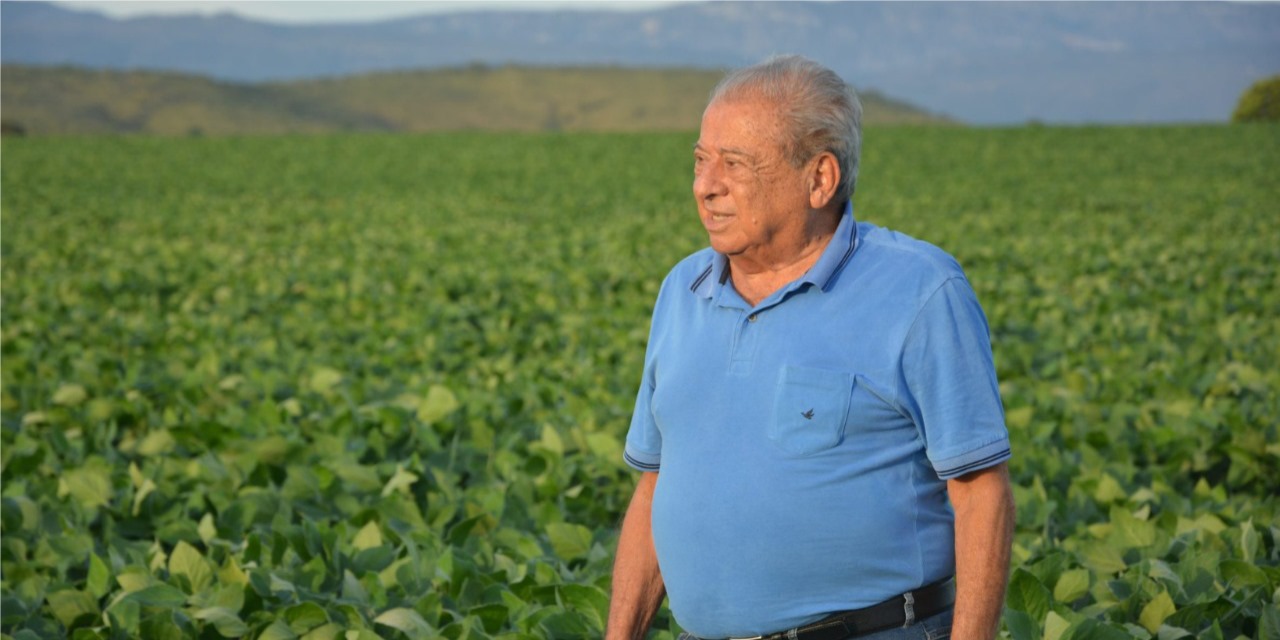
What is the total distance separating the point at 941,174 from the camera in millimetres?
28234

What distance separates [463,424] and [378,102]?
120 m

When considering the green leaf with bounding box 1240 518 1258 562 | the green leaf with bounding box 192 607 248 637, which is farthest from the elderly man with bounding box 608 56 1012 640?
the green leaf with bounding box 1240 518 1258 562

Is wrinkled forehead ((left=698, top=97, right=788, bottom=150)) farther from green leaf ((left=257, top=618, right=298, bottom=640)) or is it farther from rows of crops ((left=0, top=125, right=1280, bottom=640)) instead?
green leaf ((left=257, top=618, right=298, bottom=640))

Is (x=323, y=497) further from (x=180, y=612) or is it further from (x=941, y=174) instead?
(x=941, y=174)

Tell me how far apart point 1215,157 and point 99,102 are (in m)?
91.5

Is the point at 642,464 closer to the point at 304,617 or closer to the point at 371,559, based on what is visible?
the point at 304,617

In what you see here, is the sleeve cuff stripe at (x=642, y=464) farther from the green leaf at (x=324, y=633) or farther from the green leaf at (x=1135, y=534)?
the green leaf at (x=1135, y=534)

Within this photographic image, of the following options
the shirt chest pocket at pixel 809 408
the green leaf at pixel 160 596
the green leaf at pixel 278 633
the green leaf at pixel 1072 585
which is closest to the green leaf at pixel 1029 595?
the green leaf at pixel 1072 585

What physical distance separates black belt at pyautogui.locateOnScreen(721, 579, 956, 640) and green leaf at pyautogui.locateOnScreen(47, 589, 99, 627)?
2.08 m

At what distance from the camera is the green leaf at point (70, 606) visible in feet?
10.7

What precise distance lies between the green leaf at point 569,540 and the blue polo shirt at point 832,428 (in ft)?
4.86

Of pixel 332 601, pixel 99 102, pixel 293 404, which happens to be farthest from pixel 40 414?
pixel 99 102

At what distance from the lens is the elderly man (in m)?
1.89

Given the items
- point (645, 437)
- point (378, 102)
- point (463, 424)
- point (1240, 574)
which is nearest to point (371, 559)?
point (645, 437)
